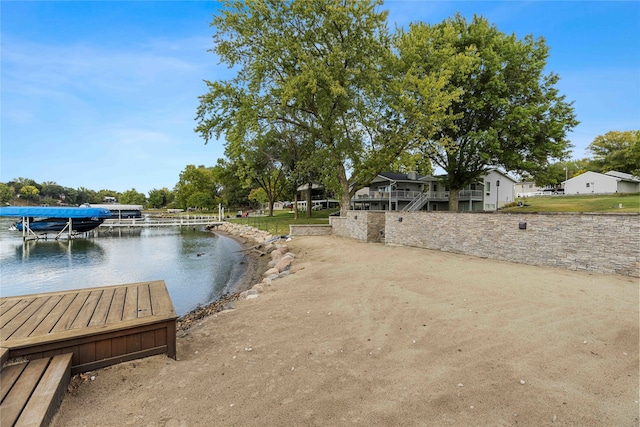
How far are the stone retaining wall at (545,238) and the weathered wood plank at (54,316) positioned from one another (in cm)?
993

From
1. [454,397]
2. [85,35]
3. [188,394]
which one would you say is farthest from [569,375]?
[85,35]

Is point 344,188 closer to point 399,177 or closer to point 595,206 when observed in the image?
point 399,177

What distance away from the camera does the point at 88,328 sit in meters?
2.95

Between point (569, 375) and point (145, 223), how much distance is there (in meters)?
39.8

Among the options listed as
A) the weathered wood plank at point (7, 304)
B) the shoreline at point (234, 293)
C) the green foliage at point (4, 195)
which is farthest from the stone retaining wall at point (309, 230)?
the green foliage at point (4, 195)

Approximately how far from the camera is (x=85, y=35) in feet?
35.8

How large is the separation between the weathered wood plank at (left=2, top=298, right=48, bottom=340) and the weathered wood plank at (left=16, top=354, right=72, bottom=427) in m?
0.62

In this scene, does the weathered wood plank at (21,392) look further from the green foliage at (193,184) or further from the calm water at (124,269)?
the green foliage at (193,184)

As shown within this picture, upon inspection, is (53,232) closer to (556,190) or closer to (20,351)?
(20,351)

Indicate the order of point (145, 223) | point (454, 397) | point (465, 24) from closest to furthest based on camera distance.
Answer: point (454, 397), point (465, 24), point (145, 223)

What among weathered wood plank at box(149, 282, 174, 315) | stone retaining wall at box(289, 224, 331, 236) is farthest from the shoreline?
stone retaining wall at box(289, 224, 331, 236)

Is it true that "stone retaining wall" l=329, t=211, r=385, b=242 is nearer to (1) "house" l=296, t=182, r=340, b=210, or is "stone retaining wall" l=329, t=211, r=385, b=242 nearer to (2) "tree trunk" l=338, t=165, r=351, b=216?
(2) "tree trunk" l=338, t=165, r=351, b=216

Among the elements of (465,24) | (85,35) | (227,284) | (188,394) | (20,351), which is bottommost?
(227,284)

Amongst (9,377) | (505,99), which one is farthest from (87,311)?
(505,99)
